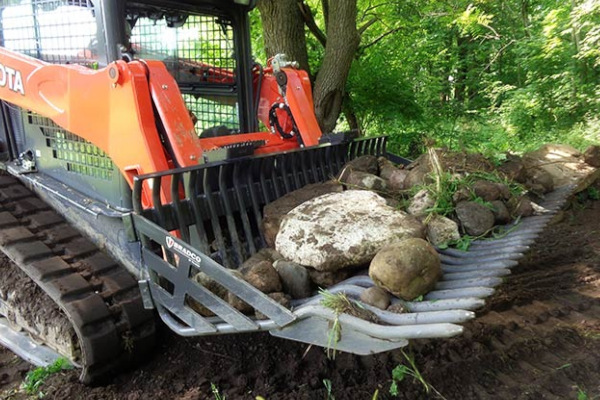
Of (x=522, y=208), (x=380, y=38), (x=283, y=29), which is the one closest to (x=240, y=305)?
(x=522, y=208)

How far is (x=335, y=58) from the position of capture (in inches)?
263

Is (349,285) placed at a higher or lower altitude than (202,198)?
lower

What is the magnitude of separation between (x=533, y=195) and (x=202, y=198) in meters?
2.34

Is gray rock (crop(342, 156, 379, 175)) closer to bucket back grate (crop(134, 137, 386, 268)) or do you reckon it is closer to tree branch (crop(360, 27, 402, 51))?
bucket back grate (crop(134, 137, 386, 268))

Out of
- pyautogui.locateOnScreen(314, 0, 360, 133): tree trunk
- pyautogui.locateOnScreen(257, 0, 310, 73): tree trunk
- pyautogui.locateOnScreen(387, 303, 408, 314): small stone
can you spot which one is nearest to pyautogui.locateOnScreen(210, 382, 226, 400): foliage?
pyautogui.locateOnScreen(387, 303, 408, 314): small stone

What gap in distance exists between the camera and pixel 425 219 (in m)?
2.68

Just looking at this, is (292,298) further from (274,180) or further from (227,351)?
(274,180)

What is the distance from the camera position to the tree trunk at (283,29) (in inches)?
249

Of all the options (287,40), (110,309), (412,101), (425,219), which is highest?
(287,40)

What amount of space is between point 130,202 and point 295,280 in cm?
113

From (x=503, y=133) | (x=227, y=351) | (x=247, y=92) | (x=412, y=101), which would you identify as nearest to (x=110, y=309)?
(x=227, y=351)

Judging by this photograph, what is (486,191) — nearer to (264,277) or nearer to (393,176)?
(393,176)

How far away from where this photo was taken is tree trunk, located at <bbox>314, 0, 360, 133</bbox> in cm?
656

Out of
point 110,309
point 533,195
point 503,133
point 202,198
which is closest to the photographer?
point 110,309
